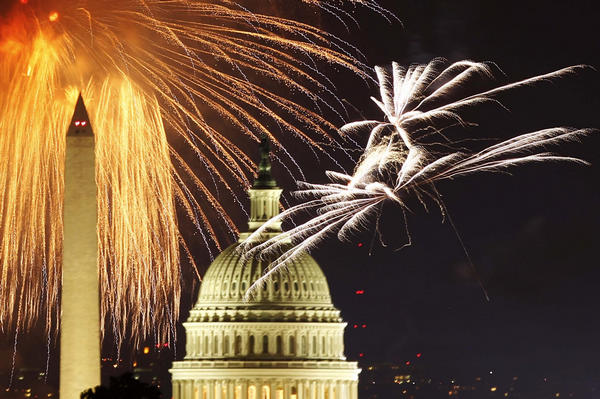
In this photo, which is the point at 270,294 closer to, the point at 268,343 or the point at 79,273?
the point at 268,343

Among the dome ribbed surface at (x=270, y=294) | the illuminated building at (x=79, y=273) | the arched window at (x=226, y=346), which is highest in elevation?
the dome ribbed surface at (x=270, y=294)

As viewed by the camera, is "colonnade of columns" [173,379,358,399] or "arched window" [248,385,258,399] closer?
"colonnade of columns" [173,379,358,399]

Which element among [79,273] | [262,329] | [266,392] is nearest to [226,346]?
[262,329]

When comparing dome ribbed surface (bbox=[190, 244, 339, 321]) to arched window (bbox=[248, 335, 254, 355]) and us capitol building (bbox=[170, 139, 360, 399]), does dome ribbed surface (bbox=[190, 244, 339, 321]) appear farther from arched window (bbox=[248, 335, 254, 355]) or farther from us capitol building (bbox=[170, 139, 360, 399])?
arched window (bbox=[248, 335, 254, 355])

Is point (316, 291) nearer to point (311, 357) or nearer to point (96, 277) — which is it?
point (311, 357)

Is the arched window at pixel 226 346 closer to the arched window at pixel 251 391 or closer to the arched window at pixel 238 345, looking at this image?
the arched window at pixel 238 345

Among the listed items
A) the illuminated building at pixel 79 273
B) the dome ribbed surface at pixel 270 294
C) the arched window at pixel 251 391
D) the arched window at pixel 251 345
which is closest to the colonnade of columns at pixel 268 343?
the arched window at pixel 251 345

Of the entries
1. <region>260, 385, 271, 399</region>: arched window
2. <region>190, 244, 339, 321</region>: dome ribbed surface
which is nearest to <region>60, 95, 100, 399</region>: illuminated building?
<region>190, 244, 339, 321</region>: dome ribbed surface
